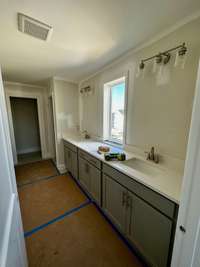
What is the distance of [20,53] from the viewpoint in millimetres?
1708

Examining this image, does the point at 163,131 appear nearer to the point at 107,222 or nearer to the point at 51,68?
the point at 107,222

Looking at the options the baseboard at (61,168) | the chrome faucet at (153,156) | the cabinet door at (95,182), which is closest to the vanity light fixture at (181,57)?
the chrome faucet at (153,156)

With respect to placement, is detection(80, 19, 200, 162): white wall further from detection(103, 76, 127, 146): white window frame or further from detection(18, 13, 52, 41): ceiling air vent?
detection(18, 13, 52, 41): ceiling air vent

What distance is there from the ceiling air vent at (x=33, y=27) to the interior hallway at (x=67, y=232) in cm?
244

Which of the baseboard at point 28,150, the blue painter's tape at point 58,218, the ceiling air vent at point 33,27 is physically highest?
the ceiling air vent at point 33,27

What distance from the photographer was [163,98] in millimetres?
1384

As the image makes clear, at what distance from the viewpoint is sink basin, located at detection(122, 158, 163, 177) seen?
1408 millimetres

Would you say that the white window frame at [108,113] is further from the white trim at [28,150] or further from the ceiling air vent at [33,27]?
the white trim at [28,150]

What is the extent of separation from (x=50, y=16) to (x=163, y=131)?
1683 millimetres

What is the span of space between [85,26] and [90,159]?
1.70 m

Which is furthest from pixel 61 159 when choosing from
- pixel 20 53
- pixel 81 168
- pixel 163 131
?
pixel 163 131

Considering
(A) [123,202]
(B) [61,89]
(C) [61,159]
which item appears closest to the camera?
(A) [123,202]

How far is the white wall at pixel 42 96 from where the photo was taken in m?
3.23

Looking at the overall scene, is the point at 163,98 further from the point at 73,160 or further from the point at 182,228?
the point at 73,160
